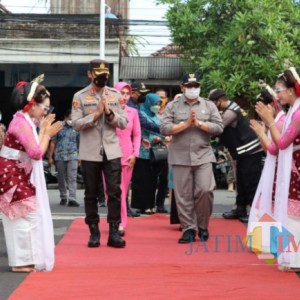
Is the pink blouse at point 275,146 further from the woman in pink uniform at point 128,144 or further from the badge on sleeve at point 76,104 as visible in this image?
the woman in pink uniform at point 128,144

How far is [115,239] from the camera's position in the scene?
8.27m

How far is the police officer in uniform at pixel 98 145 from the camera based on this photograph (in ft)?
26.8

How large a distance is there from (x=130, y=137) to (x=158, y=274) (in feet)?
11.6

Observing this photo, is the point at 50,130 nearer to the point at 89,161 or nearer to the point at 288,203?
the point at 89,161

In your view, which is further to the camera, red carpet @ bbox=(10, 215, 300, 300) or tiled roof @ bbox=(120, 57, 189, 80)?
tiled roof @ bbox=(120, 57, 189, 80)

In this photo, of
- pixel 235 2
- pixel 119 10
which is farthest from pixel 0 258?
pixel 119 10

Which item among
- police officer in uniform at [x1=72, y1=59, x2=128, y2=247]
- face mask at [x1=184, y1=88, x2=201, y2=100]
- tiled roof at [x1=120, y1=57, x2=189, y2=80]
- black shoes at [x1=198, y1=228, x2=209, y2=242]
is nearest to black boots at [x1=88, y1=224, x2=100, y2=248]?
police officer in uniform at [x1=72, y1=59, x2=128, y2=247]

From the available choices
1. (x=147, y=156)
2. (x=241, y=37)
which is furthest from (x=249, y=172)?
(x=241, y=37)

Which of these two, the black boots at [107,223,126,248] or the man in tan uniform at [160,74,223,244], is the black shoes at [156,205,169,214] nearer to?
the man in tan uniform at [160,74,223,244]

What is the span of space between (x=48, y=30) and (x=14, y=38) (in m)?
1.08

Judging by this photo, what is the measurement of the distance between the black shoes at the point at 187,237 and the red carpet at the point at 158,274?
0.27ft

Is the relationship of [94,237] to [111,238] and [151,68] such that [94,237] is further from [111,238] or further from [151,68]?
[151,68]

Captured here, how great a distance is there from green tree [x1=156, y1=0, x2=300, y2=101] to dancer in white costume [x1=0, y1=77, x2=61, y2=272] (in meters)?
12.2

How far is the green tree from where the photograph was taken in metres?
18.9
